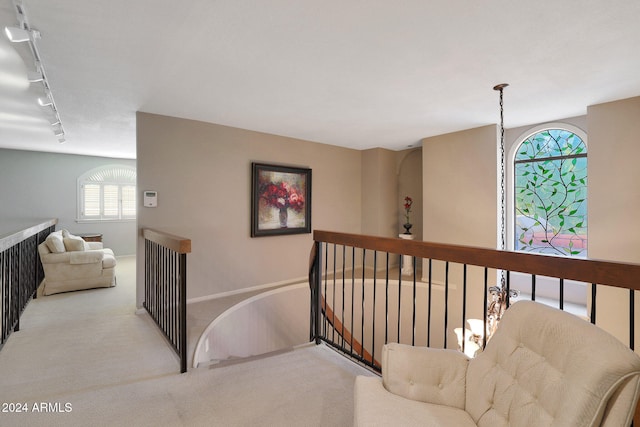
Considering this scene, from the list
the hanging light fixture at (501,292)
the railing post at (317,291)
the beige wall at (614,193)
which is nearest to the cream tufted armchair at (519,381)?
the hanging light fixture at (501,292)

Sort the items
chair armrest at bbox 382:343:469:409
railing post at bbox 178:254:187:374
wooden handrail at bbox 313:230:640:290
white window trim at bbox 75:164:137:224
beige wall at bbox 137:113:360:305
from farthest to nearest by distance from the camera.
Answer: white window trim at bbox 75:164:137:224 < beige wall at bbox 137:113:360:305 < railing post at bbox 178:254:187:374 < chair armrest at bbox 382:343:469:409 < wooden handrail at bbox 313:230:640:290

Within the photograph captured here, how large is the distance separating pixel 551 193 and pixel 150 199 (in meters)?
5.49

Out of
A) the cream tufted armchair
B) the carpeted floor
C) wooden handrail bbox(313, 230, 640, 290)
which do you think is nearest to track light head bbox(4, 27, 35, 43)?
the carpeted floor

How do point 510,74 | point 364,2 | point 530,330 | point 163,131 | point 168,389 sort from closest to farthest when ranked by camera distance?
point 530,330, point 364,2, point 168,389, point 510,74, point 163,131

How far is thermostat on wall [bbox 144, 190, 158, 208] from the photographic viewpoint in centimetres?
369

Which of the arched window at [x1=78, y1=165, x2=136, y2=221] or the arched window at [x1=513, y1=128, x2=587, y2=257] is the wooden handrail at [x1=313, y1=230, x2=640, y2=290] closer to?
the arched window at [x1=513, y1=128, x2=587, y2=257]

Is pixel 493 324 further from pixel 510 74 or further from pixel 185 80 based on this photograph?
pixel 185 80

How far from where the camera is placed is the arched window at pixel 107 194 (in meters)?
7.07

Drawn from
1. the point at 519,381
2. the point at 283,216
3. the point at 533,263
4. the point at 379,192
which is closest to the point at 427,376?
the point at 519,381

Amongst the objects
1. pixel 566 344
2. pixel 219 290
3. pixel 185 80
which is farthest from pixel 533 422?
pixel 219 290

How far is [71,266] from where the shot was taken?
4324mm

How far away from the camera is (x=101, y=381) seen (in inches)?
82.8

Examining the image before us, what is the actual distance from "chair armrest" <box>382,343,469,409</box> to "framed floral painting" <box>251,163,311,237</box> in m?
3.56

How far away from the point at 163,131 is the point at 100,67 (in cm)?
129
